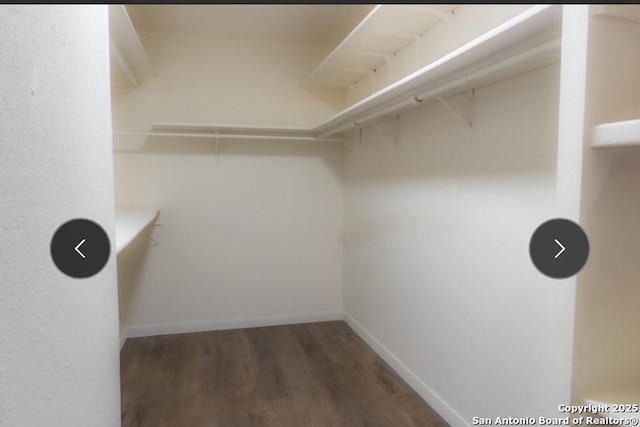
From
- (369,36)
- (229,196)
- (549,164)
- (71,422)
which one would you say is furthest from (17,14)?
(229,196)

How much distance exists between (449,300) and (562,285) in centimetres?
127

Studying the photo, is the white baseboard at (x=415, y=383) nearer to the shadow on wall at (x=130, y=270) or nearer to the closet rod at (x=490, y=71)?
the closet rod at (x=490, y=71)

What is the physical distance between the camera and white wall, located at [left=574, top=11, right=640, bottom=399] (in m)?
0.69

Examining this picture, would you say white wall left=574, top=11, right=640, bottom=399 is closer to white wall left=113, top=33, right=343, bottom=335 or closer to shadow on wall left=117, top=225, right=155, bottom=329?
white wall left=113, top=33, right=343, bottom=335

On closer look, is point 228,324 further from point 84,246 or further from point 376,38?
point 84,246

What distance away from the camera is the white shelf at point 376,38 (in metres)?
1.81

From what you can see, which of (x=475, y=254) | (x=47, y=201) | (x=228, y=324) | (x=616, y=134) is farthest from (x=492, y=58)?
(x=228, y=324)

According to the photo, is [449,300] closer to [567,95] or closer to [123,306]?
[567,95]

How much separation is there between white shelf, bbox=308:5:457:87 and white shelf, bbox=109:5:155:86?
43.0 inches

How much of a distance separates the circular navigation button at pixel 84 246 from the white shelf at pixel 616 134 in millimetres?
760

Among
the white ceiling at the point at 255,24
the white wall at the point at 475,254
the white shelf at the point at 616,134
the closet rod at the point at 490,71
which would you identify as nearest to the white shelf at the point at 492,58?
the closet rod at the point at 490,71

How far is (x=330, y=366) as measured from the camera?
2.62 meters

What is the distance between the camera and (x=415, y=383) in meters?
2.30

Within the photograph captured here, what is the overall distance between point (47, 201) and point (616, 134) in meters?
0.90
